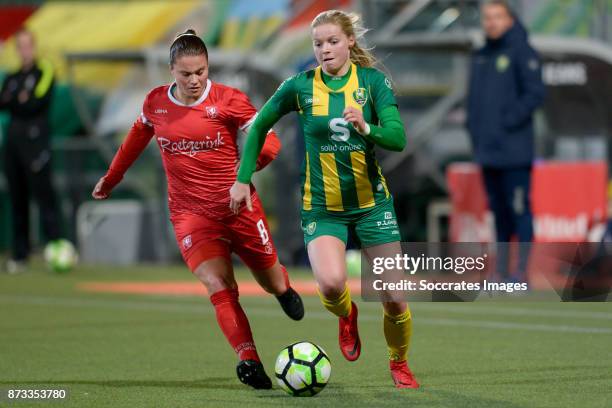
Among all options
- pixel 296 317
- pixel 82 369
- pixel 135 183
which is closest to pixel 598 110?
pixel 135 183

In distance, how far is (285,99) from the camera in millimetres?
6867

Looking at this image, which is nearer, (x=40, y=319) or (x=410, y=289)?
(x=410, y=289)

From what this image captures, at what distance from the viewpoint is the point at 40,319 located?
1055cm

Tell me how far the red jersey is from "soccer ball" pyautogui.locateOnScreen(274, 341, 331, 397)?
3.55ft

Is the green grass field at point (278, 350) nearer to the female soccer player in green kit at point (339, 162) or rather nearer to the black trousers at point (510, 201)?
the female soccer player in green kit at point (339, 162)

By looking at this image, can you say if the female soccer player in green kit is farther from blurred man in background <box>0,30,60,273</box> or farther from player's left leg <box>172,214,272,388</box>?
blurred man in background <box>0,30,60,273</box>

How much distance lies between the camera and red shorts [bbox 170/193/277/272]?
23.8 feet

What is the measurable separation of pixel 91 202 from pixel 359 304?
8.18 m

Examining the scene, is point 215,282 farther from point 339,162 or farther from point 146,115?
point 146,115

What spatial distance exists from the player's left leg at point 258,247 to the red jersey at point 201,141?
112mm

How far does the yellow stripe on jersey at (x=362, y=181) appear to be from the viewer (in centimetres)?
684

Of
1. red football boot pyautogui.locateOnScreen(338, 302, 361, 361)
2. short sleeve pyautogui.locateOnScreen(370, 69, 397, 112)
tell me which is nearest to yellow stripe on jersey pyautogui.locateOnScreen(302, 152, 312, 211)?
short sleeve pyautogui.locateOnScreen(370, 69, 397, 112)

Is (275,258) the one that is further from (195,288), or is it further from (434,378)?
(195,288)

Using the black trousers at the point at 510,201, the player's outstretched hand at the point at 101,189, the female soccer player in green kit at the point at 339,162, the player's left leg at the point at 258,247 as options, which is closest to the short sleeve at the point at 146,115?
the player's outstretched hand at the point at 101,189
